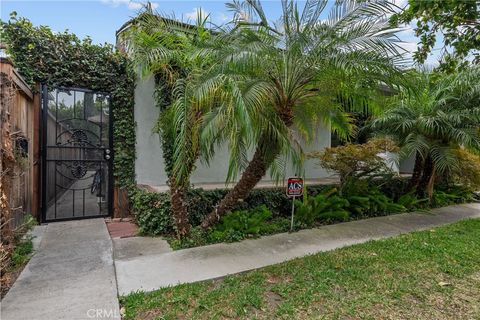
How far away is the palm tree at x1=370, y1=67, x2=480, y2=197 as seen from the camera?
19.9 ft

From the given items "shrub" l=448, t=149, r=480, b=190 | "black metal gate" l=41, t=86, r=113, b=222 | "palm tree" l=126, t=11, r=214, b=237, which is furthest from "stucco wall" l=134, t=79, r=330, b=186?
"shrub" l=448, t=149, r=480, b=190

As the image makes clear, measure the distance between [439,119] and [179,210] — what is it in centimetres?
595

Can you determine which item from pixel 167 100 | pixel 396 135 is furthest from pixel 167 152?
pixel 396 135

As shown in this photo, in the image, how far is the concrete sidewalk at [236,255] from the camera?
Result: 3191mm

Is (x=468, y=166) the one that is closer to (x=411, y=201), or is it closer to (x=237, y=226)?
(x=411, y=201)

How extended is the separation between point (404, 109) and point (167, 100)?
5.62 metres

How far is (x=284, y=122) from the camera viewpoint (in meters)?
3.94

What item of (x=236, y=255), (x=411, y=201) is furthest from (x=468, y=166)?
(x=236, y=255)

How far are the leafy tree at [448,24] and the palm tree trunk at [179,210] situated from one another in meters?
3.83

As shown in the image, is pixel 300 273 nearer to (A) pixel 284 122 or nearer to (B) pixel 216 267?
(B) pixel 216 267

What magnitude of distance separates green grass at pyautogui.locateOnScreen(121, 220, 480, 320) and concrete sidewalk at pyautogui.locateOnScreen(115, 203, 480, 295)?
22 cm

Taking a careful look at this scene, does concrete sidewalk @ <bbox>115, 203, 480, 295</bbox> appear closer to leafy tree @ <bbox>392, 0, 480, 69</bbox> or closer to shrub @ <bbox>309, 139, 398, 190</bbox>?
shrub @ <bbox>309, 139, 398, 190</bbox>

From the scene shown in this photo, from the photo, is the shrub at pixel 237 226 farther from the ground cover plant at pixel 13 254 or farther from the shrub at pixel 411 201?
the shrub at pixel 411 201

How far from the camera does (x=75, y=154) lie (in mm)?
5285
